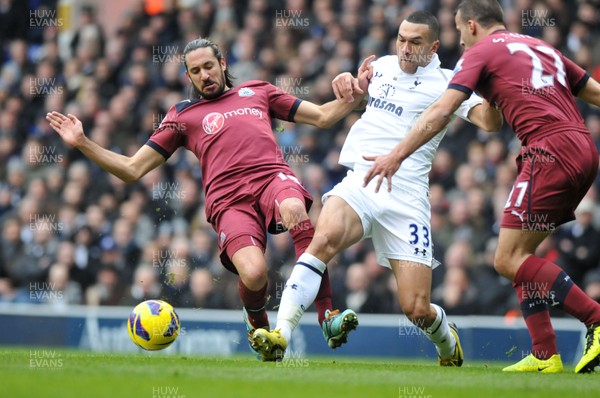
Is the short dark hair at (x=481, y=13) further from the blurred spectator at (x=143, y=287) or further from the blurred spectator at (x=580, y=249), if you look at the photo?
the blurred spectator at (x=143, y=287)

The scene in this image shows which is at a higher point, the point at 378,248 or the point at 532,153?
the point at 532,153

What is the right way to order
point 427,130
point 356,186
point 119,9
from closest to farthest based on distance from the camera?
point 427,130, point 356,186, point 119,9

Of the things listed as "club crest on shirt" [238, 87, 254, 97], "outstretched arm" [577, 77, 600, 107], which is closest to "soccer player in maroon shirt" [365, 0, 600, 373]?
"outstretched arm" [577, 77, 600, 107]

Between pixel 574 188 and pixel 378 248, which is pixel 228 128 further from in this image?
pixel 574 188

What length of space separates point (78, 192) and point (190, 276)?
2.90m

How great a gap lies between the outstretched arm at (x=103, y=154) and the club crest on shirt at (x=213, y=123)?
44 cm

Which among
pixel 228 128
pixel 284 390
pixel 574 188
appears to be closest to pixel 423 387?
pixel 284 390

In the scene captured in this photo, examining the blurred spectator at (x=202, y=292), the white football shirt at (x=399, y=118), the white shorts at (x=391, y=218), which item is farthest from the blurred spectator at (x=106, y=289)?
the white shorts at (x=391, y=218)

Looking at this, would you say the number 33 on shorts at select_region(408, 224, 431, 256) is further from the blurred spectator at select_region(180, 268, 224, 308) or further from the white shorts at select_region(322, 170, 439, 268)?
the blurred spectator at select_region(180, 268, 224, 308)

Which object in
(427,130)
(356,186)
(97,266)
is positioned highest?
(427,130)

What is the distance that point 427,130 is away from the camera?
6.74 metres

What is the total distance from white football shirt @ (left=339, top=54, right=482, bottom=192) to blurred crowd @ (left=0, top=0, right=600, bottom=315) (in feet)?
13.3

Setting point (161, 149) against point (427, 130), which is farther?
point (161, 149)

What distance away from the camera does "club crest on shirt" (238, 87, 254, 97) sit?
8438 millimetres
